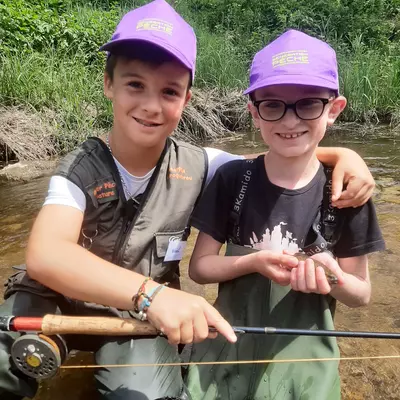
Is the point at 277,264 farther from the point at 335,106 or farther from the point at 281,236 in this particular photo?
the point at 335,106

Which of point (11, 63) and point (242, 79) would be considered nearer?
point (11, 63)

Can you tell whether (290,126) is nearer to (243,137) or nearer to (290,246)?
(290,246)

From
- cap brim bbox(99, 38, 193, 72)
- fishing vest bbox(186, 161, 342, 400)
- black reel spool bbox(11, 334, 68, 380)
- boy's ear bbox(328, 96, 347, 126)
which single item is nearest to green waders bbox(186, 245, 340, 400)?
fishing vest bbox(186, 161, 342, 400)

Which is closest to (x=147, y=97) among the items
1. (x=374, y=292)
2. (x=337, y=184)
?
(x=337, y=184)

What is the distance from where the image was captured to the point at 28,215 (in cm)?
442

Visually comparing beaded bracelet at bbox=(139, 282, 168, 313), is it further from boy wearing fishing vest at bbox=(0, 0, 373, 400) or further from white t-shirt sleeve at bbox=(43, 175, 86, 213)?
white t-shirt sleeve at bbox=(43, 175, 86, 213)

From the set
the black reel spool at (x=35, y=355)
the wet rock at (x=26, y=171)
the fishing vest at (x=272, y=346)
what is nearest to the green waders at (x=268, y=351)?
the fishing vest at (x=272, y=346)

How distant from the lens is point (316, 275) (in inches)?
62.0

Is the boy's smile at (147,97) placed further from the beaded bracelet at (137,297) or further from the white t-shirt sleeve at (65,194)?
the beaded bracelet at (137,297)

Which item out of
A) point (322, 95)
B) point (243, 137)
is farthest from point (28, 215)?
point (243, 137)

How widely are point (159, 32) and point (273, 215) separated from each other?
877mm

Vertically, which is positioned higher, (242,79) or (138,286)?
(138,286)

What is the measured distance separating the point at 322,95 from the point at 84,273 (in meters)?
1.12

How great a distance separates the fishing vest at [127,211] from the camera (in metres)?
2.01
